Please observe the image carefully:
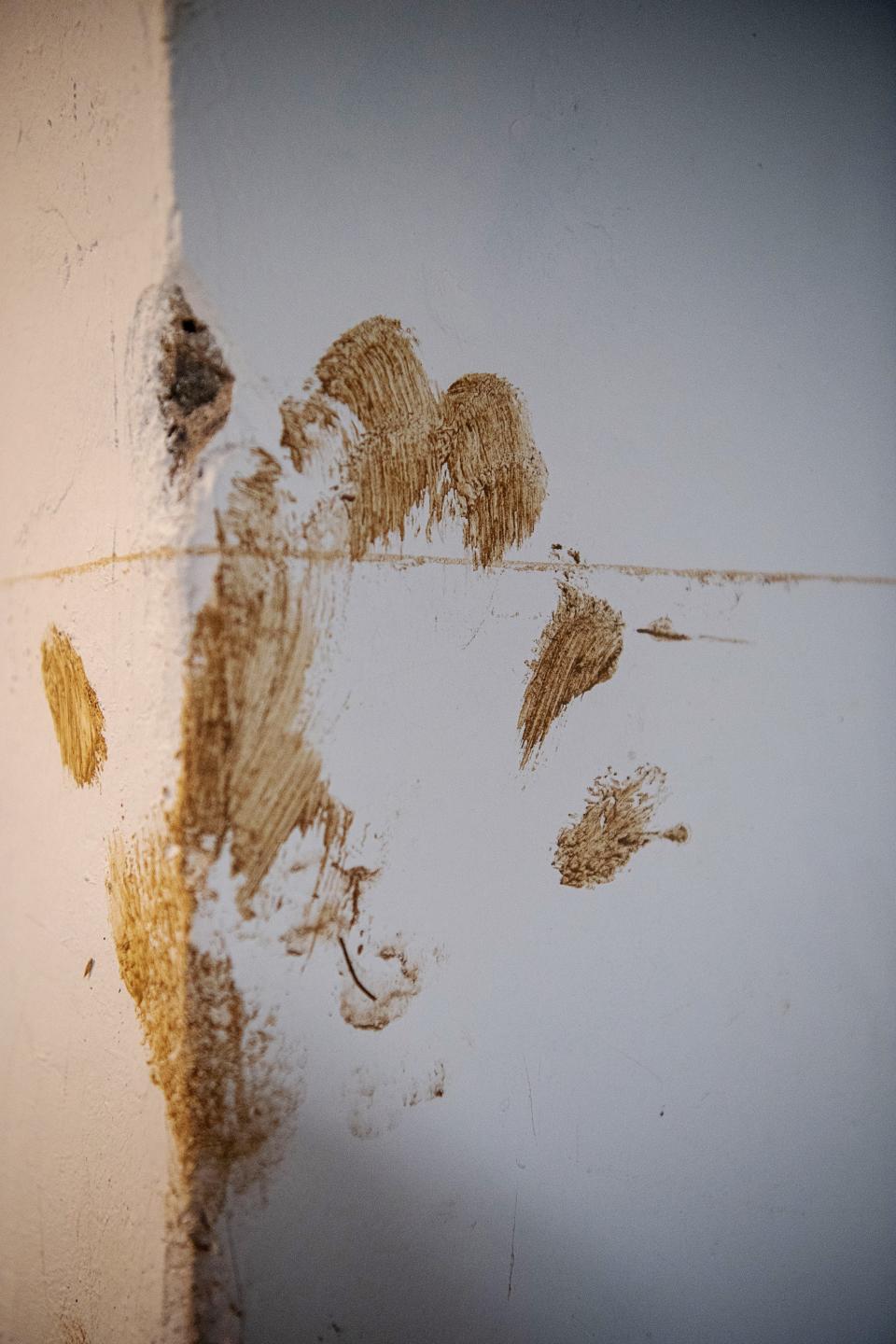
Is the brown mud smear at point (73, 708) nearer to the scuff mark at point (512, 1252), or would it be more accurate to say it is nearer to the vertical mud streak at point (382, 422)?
the vertical mud streak at point (382, 422)

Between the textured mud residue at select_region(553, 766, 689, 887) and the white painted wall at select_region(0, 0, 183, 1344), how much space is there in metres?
0.45

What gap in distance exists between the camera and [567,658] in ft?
3.12

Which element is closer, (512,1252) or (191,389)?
(191,389)

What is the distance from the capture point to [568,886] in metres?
0.96

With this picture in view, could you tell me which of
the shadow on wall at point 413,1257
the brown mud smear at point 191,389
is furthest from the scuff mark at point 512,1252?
the brown mud smear at point 191,389

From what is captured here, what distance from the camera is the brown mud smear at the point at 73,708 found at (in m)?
0.87

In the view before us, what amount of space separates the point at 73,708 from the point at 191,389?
1.22 ft

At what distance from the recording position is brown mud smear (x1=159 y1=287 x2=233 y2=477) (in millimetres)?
742

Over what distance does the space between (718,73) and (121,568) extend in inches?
35.8

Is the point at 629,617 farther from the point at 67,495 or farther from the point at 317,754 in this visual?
the point at 67,495

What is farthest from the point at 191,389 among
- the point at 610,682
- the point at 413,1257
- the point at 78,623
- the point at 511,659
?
the point at 413,1257

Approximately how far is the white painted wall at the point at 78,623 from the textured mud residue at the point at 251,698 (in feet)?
0.10

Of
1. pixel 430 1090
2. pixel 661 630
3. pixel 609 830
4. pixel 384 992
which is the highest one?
pixel 661 630

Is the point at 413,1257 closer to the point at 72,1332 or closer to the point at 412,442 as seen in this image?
the point at 72,1332
